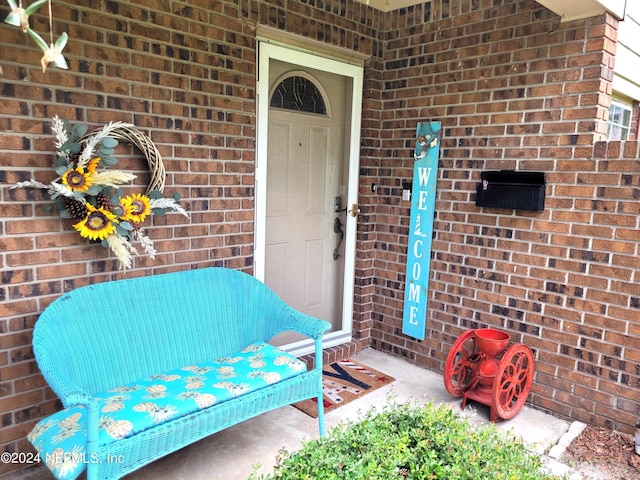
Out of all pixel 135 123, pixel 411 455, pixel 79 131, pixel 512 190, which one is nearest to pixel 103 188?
pixel 79 131

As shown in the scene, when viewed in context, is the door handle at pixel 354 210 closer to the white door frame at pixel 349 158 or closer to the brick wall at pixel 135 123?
the white door frame at pixel 349 158

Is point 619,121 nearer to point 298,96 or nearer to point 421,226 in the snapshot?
point 421,226

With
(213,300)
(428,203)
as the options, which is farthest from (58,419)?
(428,203)

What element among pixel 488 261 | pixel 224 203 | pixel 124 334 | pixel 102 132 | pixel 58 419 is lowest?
pixel 58 419

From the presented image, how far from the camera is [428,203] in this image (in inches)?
137

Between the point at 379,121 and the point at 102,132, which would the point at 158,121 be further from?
the point at 379,121

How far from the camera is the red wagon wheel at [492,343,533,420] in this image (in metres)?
2.72

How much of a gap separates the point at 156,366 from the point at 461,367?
6.23ft

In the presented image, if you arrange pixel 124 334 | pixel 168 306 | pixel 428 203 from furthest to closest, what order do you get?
pixel 428 203, pixel 168 306, pixel 124 334

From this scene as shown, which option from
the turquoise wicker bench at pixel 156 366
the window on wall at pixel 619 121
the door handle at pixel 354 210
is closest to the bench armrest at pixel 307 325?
the turquoise wicker bench at pixel 156 366

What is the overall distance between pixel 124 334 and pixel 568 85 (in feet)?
9.39

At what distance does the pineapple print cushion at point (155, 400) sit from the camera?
1780 millimetres

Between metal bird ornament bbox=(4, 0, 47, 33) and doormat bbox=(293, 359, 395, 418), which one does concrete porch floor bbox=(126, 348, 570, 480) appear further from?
metal bird ornament bbox=(4, 0, 47, 33)

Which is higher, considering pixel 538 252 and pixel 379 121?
pixel 379 121
